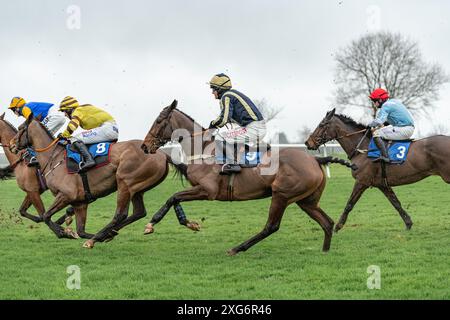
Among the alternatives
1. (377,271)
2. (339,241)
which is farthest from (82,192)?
(377,271)

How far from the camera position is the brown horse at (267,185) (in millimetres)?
8336

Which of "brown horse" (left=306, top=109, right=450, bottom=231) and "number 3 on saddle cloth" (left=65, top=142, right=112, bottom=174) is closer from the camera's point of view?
"number 3 on saddle cloth" (left=65, top=142, right=112, bottom=174)

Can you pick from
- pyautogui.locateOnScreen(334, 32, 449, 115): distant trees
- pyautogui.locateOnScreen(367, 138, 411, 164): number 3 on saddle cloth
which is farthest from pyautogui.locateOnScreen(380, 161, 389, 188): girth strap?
pyautogui.locateOnScreen(334, 32, 449, 115): distant trees

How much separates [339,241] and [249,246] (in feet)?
5.33

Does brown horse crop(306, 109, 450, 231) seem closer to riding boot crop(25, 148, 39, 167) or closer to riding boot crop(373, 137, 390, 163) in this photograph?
riding boot crop(373, 137, 390, 163)

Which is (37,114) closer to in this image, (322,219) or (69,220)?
(69,220)

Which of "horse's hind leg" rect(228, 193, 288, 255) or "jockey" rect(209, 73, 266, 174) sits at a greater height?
"jockey" rect(209, 73, 266, 174)

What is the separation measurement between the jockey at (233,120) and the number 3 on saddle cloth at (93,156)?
1687 mm

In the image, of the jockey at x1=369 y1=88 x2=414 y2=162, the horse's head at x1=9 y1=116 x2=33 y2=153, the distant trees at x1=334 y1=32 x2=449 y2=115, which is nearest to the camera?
the horse's head at x1=9 y1=116 x2=33 y2=153

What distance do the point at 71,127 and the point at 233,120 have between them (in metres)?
2.34

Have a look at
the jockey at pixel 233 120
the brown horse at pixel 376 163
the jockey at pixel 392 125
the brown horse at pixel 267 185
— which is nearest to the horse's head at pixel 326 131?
the brown horse at pixel 376 163

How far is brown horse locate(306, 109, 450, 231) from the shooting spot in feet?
35.5

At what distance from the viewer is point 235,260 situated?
26.7 ft

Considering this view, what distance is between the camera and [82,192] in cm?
938
